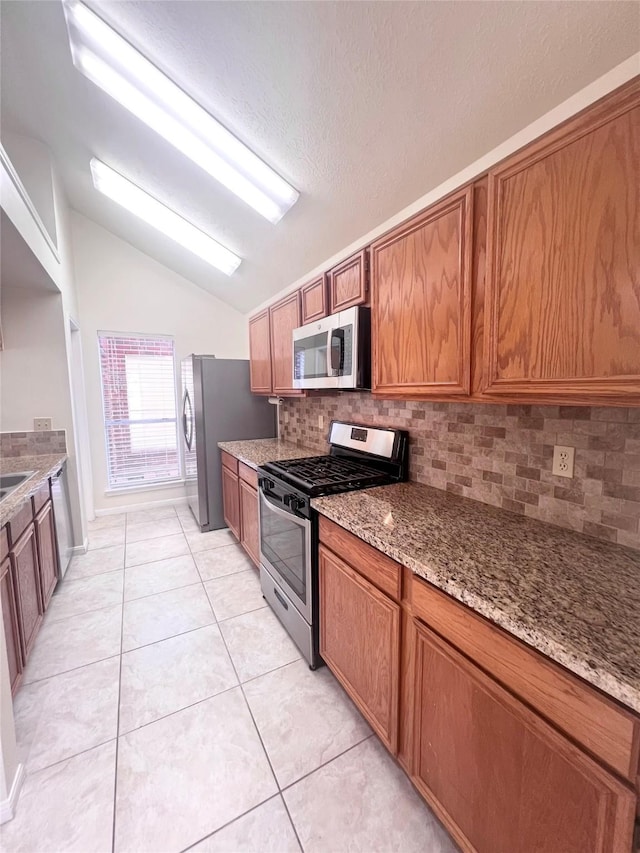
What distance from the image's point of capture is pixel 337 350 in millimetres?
1806

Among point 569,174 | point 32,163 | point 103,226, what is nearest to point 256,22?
point 569,174

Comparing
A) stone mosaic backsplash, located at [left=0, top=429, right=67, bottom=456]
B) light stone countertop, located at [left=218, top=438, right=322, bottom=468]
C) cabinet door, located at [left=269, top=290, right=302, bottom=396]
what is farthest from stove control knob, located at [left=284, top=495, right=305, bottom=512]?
stone mosaic backsplash, located at [left=0, top=429, right=67, bottom=456]

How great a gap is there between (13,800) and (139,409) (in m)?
3.41

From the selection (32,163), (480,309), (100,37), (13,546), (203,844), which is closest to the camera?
(203,844)

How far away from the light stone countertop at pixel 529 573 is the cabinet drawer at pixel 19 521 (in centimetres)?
144

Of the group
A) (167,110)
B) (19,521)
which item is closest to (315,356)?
(167,110)

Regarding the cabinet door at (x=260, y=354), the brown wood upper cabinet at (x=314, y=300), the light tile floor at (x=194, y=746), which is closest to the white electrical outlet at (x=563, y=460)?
the light tile floor at (x=194, y=746)

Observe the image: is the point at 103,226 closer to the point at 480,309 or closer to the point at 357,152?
the point at 357,152

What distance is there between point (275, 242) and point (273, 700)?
2.85m

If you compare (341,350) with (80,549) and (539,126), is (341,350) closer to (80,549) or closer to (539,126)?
(539,126)

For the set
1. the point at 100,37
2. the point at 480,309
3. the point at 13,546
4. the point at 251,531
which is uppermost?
the point at 100,37

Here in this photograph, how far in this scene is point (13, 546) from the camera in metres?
1.62

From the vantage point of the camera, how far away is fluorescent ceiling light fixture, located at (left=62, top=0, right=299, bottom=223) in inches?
59.2

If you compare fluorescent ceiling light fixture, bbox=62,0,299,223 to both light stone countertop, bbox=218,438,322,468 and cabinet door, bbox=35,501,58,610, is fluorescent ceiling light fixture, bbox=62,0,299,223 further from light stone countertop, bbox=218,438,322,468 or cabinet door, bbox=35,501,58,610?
cabinet door, bbox=35,501,58,610
